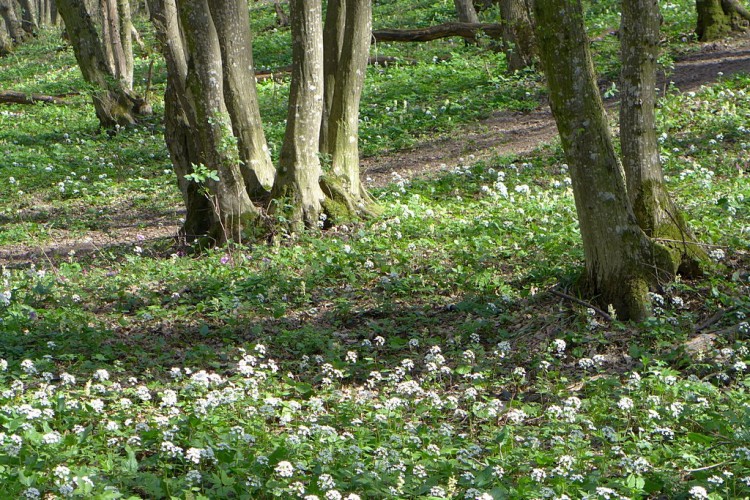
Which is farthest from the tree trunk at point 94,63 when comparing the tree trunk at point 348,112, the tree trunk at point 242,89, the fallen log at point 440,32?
the tree trunk at point 348,112

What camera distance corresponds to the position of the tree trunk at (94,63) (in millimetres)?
16391

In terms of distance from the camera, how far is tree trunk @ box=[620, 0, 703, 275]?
6.94 metres

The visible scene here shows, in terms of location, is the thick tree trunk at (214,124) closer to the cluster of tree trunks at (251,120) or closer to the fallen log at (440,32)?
the cluster of tree trunks at (251,120)

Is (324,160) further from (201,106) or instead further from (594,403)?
(594,403)

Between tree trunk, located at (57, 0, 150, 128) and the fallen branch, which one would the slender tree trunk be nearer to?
the fallen branch

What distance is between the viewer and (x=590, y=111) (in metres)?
6.13

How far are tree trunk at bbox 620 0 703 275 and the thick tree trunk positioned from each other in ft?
13.4

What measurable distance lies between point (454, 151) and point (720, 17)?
6978mm

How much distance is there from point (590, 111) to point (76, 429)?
420cm

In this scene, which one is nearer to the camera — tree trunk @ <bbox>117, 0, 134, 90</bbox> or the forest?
the forest

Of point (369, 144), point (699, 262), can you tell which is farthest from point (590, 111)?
point (369, 144)

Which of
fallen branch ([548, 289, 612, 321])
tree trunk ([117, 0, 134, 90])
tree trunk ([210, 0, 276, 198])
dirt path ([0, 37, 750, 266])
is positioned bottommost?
fallen branch ([548, 289, 612, 321])

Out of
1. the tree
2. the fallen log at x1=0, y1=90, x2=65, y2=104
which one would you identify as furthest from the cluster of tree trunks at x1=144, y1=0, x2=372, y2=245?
the fallen log at x1=0, y1=90, x2=65, y2=104

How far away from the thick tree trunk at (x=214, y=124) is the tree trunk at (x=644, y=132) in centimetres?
408
